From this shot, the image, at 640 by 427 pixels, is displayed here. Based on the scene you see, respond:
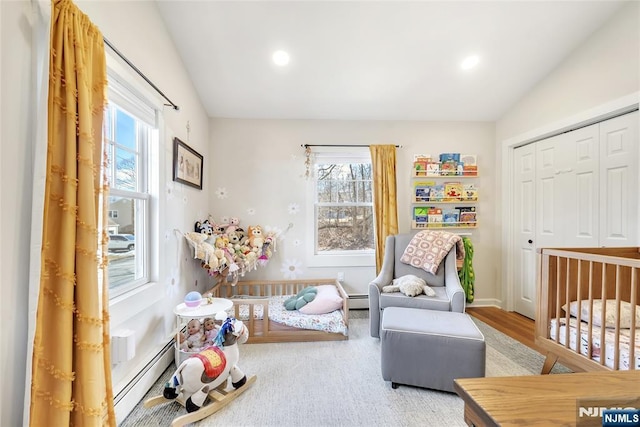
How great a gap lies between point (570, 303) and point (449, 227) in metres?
1.62

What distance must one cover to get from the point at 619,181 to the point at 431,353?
82.7 inches

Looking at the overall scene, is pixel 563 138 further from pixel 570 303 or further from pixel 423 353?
pixel 423 353

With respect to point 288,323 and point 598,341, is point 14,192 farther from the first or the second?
point 598,341

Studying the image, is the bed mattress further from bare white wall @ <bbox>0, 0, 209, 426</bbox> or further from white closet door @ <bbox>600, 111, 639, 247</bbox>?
bare white wall @ <bbox>0, 0, 209, 426</bbox>

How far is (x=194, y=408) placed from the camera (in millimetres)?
1509

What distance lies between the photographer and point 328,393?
5.74 feet

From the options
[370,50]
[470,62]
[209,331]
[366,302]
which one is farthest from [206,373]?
[470,62]

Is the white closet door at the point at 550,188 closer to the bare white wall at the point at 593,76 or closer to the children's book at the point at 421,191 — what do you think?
the bare white wall at the point at 593,76

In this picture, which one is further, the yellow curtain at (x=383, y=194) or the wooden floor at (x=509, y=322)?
the yellow curtain at (x=383, y=194)

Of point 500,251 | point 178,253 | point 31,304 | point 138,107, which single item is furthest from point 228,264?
point 500,251

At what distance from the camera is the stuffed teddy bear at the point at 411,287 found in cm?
245

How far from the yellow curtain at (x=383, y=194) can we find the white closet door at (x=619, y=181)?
1.77 m

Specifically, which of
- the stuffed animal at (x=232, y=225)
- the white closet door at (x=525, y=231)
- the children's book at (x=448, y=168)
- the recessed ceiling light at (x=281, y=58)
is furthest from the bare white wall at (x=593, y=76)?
the stuffed animal at (x=232, y=225)

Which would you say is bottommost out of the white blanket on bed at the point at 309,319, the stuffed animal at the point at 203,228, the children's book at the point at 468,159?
the white blanket on bed at the point at 309,319
